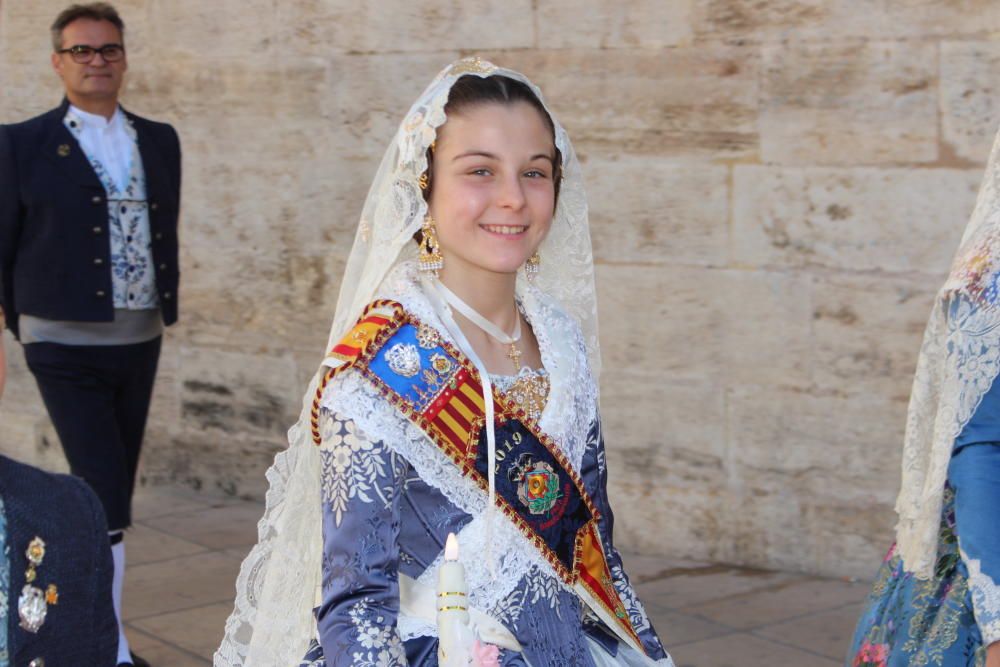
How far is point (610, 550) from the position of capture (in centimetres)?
290

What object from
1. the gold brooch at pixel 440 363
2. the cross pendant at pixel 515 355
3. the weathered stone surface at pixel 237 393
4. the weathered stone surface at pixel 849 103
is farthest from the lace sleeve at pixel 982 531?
the weathered stone surface at pixel 237 393

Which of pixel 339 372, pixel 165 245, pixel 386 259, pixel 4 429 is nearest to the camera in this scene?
pixel 339 372

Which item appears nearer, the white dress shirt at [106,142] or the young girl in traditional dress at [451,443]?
the young girl in traditional dress at [451,443]

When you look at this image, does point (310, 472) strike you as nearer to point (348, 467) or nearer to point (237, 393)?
point (348, 467)

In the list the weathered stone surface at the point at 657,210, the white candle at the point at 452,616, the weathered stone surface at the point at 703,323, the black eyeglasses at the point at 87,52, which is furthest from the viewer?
the weathered stone surface at the point at 657,210

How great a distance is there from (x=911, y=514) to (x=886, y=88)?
3.01 meters

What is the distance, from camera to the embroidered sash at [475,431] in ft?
8.71

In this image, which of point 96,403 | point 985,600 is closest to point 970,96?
point 96,403

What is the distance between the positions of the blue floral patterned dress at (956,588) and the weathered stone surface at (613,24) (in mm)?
3460

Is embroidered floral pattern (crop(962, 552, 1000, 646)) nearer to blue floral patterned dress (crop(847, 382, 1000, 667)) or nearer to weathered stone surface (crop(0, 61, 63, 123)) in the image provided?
blue floral patterned dress (crop(847, 382, 1000, 667))

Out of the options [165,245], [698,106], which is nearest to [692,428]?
[698,106]

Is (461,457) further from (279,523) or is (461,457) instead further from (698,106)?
(698,106)

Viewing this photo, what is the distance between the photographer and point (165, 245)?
5.54 metres

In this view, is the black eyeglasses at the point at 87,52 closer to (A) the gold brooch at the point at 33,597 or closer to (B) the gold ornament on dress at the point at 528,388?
(B) the gold ornament on dress at the point at 528,388
